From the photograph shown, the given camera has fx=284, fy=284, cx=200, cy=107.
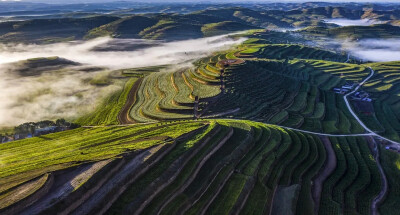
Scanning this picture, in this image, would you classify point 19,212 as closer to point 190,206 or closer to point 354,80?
point 190,206

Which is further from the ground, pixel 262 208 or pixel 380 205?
pixel 262 208

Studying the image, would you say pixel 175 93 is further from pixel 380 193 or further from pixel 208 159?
pixel 380 193

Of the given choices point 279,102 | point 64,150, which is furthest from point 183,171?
point 279,102

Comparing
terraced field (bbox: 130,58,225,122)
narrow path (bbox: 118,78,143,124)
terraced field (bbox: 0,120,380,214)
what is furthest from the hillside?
narrow path (bbox: 118,78,143,124)

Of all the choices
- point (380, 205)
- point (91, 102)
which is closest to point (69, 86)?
point (91, 102)

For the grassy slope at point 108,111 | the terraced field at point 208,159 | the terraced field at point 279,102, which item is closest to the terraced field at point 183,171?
the terraced field at point 208,159

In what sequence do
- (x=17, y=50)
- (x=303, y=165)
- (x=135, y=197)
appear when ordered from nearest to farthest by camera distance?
(x=135, y=197), (x=303, y=165), (x=17, y=50)
